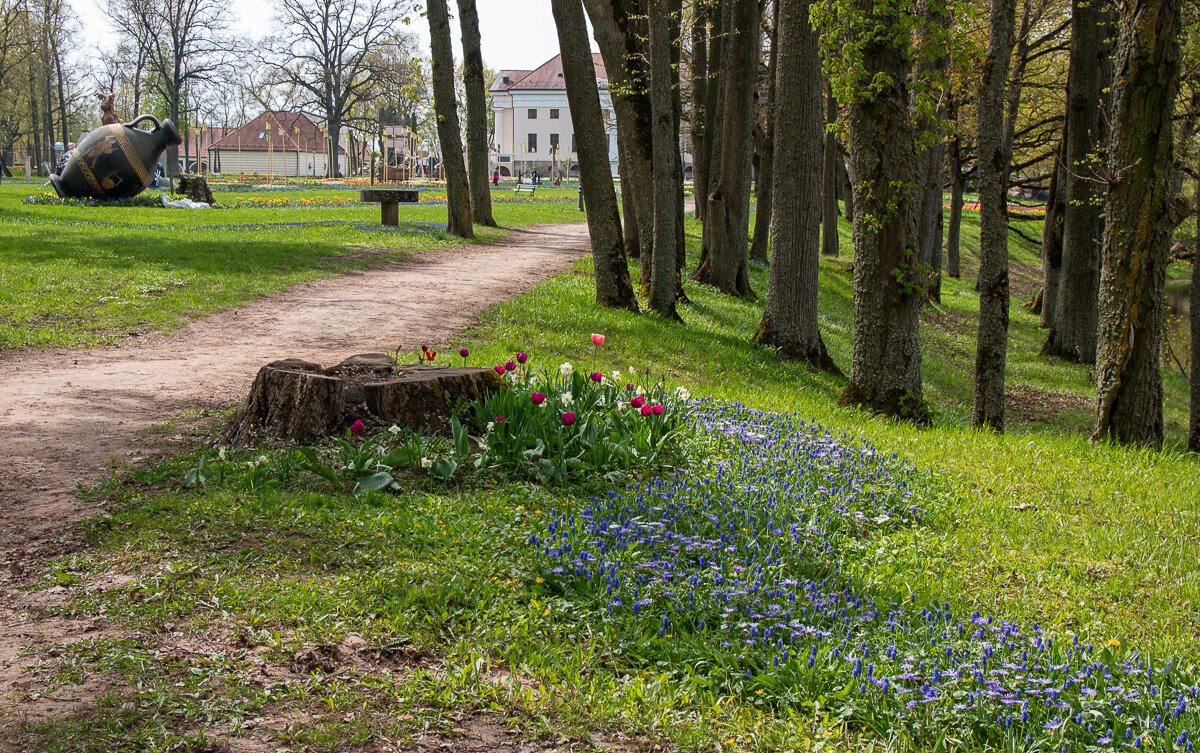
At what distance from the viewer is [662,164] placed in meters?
11.3

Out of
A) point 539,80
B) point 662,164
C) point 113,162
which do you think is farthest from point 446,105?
point 539,80

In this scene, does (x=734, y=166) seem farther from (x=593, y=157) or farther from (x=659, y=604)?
(x=659, y=604)

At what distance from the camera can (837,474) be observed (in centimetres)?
553

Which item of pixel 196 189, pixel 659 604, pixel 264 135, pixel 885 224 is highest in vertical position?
pixel 264 135

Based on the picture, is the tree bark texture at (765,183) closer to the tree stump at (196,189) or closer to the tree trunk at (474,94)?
the tree trunk at (474,94)

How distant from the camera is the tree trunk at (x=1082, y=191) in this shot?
14414 millimetres

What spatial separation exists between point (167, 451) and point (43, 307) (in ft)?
19.1

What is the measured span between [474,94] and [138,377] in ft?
47.1

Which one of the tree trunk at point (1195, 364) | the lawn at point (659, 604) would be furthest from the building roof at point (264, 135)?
the lawn at point (659, 604)

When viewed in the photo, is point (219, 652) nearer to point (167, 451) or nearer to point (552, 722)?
point (552, 722)

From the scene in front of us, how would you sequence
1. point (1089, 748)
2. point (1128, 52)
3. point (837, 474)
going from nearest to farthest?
point (1089, 748)
point (837, 474)
point (1128, 52)

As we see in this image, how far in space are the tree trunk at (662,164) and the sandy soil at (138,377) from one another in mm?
2416

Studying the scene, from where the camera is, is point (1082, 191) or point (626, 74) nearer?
point (626, 74)

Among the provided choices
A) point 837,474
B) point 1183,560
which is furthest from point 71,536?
point 1183,560
